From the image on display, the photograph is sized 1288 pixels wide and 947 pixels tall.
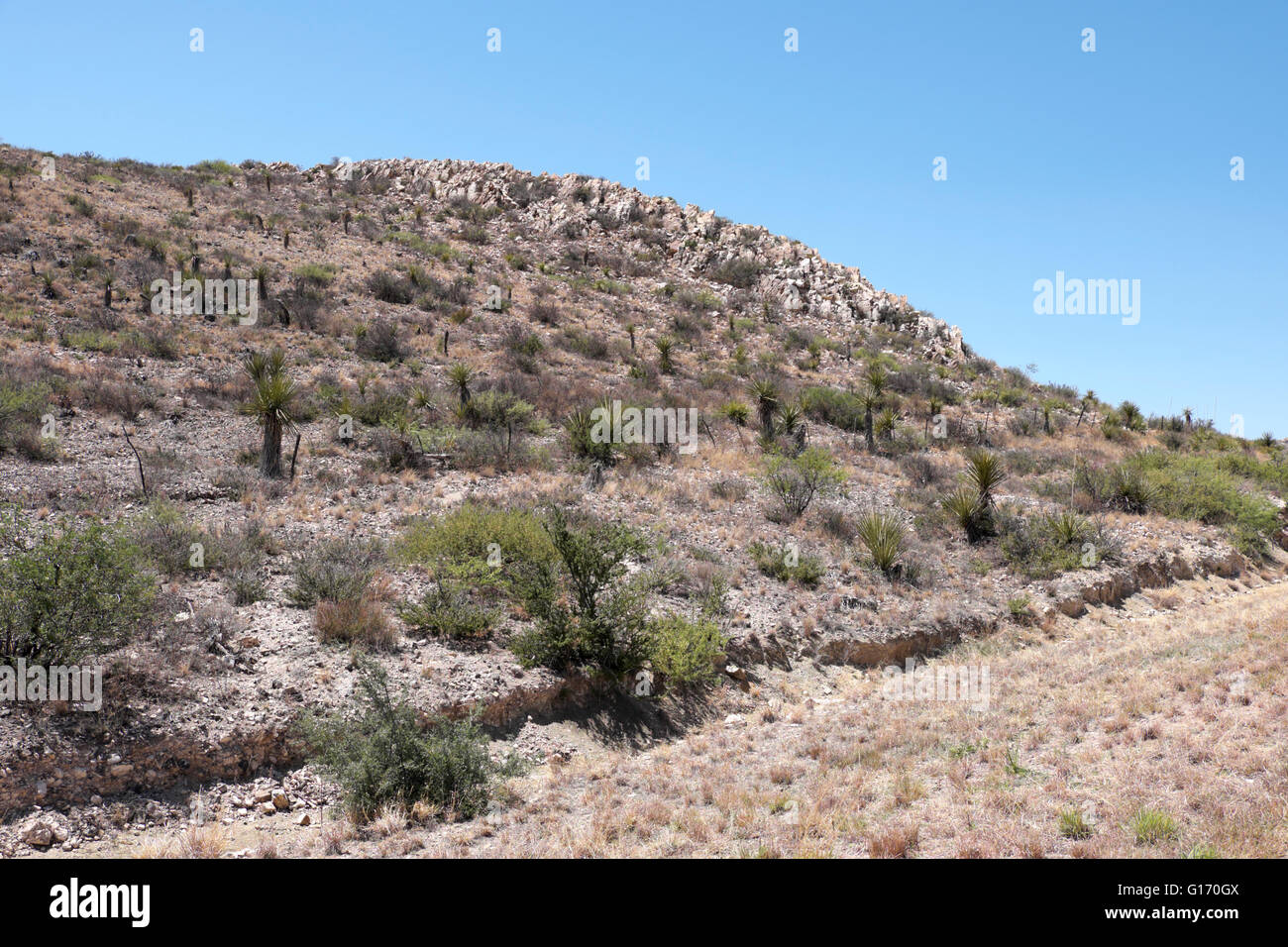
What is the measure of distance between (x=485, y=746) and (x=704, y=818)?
2.66 meters

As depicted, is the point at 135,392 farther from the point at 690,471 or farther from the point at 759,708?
the point at 759,708

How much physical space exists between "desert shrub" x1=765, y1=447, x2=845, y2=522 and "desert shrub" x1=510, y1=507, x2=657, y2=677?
6542 millimetres

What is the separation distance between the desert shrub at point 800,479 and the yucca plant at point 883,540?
63.7 inches

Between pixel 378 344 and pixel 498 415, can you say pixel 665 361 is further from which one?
pixel 378 344

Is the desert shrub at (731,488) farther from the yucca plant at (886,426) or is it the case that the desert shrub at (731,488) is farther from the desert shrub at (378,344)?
the desert shrub at (378,344)

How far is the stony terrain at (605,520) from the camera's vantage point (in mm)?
6109

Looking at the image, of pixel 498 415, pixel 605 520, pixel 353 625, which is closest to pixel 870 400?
pixel 498 415

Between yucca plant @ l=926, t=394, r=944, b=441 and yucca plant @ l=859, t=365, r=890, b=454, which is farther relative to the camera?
yucca plant @ l=926, t=394, r=944, b=441

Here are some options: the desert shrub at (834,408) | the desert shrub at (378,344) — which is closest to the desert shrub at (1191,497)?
the desert shrub at (834,408)

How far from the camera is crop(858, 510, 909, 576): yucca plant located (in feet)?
45.8

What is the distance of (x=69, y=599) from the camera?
6.96 metres

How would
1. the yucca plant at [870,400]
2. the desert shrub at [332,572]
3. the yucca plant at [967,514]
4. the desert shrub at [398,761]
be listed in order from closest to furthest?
the desert shrub at [398,761] < the desert shrub at [332,572] < the yucca plant at [967,514] < the yucca plant at [870,400]

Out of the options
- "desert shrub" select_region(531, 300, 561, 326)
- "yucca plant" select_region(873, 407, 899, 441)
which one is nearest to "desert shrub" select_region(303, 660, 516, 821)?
"yucca plant" select_region(873, 407, 899, 441)

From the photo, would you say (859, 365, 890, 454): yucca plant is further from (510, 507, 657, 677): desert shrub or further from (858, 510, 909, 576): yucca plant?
(510, 507, 657, 677): desert shrub
